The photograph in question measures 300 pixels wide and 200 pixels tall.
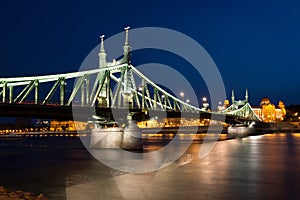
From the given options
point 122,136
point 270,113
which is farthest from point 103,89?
point 270,113

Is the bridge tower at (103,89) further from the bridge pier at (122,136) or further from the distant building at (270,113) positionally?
the distant building at (270,113)

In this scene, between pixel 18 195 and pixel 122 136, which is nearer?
pixel 18 195

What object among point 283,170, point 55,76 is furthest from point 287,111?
point 283,170

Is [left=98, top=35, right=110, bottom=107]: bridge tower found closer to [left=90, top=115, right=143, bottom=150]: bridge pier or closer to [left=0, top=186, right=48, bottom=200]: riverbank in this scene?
[left=90, top=115, right=143, bottom=150]: bridge pier

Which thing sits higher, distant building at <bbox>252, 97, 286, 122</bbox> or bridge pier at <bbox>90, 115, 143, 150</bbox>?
distant building at <bbox>252, 97, 286, 122</bbox>

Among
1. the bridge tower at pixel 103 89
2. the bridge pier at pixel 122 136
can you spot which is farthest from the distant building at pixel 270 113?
the bridge pier at pixel 122 136

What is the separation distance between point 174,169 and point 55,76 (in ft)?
104

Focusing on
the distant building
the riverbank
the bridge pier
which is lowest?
the riverbank

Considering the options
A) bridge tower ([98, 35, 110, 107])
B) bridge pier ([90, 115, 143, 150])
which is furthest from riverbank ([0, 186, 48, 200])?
bridge tower ([98, 35, 110, 107])

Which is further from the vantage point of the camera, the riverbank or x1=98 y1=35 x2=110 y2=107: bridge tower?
x1=98 y1=35 x2=110 y2=107: bridge tower

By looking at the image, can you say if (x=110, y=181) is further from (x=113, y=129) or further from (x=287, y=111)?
(x=287, y=111)

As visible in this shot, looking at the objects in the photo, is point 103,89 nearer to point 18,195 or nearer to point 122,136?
point 122,136

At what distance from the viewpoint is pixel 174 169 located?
16078 mm

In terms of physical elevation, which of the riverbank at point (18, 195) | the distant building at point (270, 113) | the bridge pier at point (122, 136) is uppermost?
the distant building at point (270, 113)
